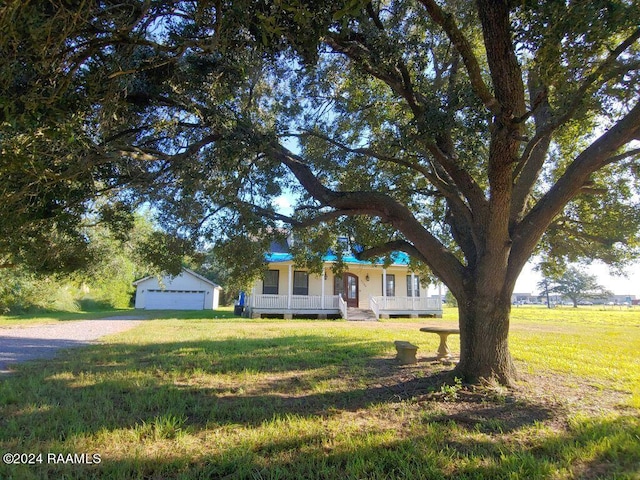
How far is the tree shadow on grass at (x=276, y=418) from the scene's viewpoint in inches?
134

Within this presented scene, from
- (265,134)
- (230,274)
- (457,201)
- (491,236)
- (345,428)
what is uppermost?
(265,134)

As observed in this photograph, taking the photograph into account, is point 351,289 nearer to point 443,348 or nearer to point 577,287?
point 443,348

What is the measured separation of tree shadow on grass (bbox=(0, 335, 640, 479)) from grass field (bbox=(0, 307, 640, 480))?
0.02 m

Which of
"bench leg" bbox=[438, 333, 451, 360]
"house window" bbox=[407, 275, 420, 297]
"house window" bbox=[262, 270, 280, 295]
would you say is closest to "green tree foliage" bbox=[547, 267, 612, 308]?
"house window" bbox=[407, 275, 420, 297]

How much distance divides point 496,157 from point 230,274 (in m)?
5.21

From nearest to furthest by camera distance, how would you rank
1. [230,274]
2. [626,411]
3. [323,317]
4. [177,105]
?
[626,411] < [177,105] < [230,274] < [323,317]

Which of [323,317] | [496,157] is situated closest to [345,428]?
[496,157]

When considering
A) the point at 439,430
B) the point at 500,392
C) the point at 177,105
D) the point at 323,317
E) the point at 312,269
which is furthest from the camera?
the point at 323,317

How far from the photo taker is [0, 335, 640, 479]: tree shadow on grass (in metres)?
3.40

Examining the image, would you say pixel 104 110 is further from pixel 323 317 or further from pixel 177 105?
pixel 323 317

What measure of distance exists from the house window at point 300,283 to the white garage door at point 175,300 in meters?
17.7

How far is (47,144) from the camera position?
452 cm

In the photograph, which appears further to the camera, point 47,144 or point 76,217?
point 76,217

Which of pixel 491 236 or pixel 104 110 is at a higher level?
pixel 104 110
